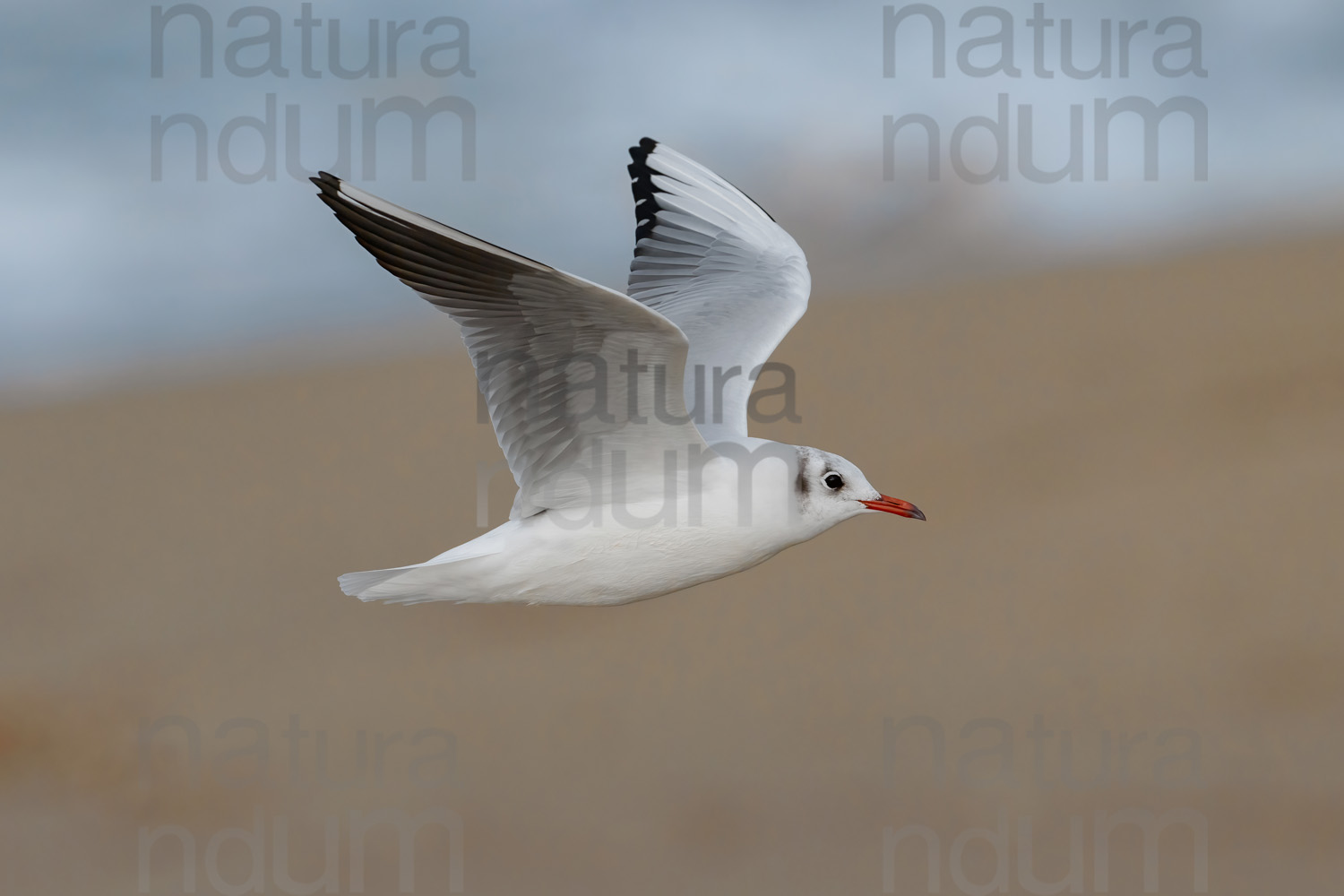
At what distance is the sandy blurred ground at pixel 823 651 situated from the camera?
28.3 feet

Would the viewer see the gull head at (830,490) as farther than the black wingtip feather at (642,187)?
No

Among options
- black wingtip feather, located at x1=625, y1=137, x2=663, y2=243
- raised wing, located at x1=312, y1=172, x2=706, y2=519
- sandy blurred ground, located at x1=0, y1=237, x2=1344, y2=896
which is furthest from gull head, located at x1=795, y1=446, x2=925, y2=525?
sandy blurred ground, located at x1=0, y1=237, x2=1344, y2=896

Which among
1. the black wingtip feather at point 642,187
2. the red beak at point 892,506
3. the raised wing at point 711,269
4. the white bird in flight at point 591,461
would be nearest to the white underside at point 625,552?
the white bird in flight at point 591,461

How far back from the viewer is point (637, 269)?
17.1 feet

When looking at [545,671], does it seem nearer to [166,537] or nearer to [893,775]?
[893,775]

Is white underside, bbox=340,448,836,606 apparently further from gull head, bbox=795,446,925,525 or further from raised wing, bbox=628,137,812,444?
raised wing, bbox=628,137,812,444

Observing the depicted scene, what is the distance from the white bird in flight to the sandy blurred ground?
4817mm

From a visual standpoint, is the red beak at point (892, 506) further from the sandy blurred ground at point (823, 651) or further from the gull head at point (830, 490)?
the sandy blurred ground at point (823, 651)

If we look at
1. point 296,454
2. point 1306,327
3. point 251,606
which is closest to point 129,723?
point 251,606

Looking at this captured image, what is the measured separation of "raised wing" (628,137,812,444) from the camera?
4609 millimetres

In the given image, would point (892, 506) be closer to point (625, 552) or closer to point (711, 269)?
point (625, 552)

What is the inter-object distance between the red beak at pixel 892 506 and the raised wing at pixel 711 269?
2.22ft

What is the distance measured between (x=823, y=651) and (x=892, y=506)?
6.84 meters

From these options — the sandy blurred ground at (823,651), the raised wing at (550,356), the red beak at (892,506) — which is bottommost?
the sandy blurred ground at (823,651)
